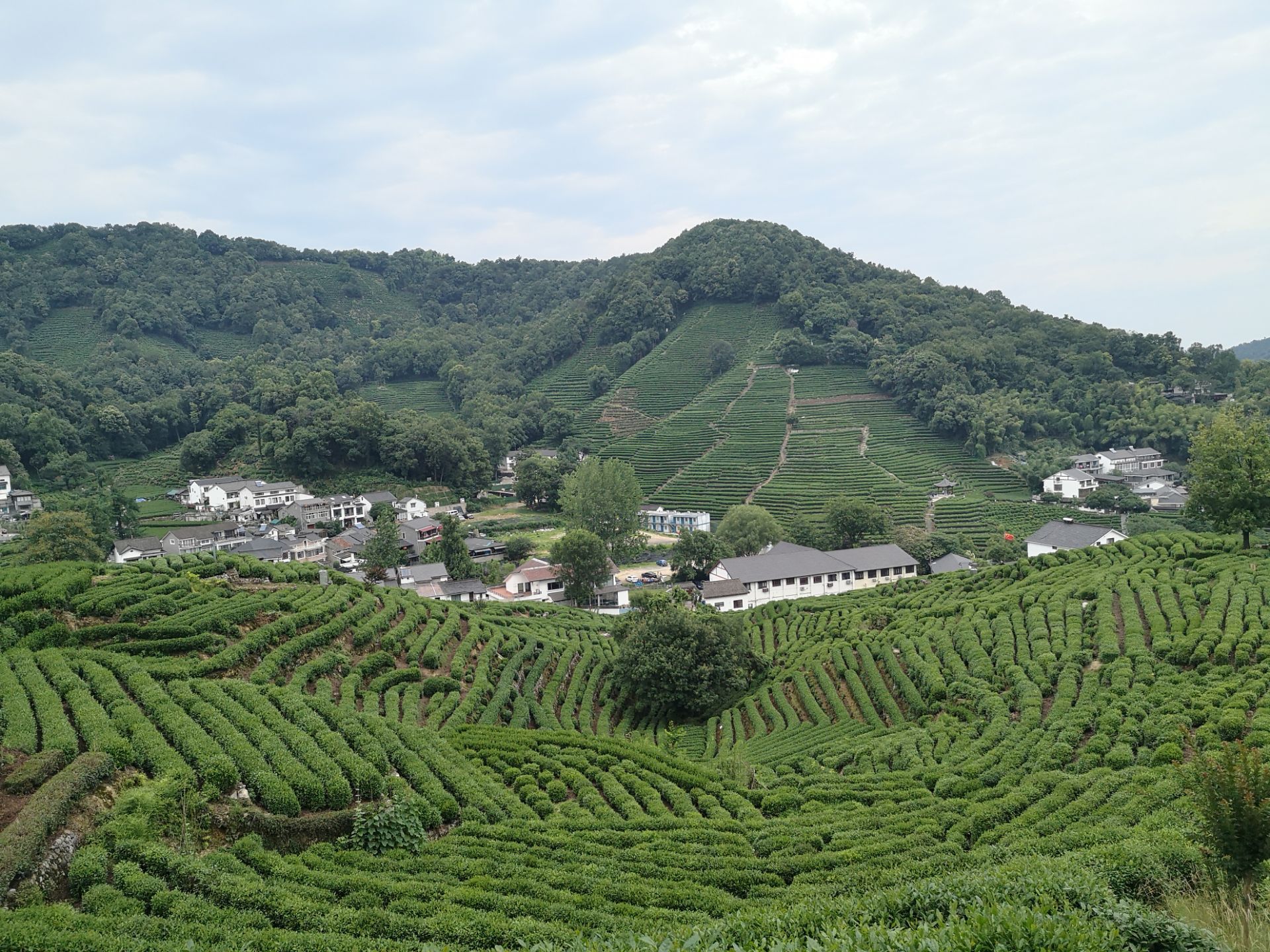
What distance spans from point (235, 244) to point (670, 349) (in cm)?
8048

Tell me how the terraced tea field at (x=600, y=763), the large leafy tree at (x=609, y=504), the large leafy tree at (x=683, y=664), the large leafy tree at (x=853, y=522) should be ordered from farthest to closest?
the large leafy tree at (x=609, y=504) → the large leafy tree at (x=853, y=522) → the large leafy tree at (x=683, y=664) → the terraced tea field at (x=600, y=763)

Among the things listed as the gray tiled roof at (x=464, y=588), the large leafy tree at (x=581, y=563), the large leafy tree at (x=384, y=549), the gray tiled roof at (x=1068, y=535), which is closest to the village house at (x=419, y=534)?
the large leafy tree at (x=384, y=549)

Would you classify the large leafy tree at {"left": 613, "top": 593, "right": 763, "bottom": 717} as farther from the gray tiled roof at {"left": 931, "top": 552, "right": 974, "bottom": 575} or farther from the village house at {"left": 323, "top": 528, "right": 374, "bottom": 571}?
the village house at {"left": 323, "top": 528, "right": 374, "bottom": 571}

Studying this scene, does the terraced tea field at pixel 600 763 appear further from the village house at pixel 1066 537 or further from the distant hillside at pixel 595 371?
the distant hillside at pixel 595 371

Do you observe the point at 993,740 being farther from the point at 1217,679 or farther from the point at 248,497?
the point at 248,497

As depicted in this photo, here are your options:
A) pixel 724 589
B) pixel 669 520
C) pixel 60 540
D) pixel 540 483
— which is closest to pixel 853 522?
pixel 724 589

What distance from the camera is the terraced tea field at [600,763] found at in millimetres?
9641

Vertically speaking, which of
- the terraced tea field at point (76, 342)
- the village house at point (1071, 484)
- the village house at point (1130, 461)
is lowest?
the village house at point (1071, 484)

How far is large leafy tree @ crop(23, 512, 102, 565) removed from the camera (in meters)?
41.2

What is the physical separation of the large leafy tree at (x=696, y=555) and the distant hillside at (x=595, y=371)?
1448 cm

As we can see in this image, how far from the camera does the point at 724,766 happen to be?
18516 mm

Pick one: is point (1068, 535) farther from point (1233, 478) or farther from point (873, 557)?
point (1233, 478)

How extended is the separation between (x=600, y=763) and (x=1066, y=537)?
40.6 meters

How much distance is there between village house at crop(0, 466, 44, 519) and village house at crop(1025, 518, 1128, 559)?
228ft
